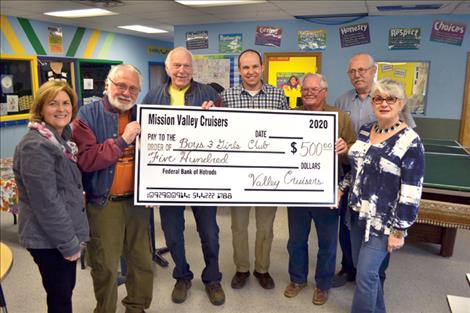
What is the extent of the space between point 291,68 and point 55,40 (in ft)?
13.7

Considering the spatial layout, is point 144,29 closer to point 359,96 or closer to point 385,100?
point 359,96

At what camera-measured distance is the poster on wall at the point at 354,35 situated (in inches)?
209

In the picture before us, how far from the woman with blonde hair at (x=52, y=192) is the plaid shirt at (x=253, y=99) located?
3.26 feet

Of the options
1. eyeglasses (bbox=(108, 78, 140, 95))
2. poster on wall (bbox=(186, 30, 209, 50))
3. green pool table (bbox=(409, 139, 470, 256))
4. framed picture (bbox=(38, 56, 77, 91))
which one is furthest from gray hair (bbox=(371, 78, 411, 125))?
framed picture (bbox=(38, 56, 77, 91))

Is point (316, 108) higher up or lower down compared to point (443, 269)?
higher up

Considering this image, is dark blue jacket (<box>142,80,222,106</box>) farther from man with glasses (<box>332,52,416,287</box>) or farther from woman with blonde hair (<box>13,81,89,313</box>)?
man with glasses (<box>332,52,416,287</box>)

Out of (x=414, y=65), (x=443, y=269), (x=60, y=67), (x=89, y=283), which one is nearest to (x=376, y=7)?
(x=414, y=65)

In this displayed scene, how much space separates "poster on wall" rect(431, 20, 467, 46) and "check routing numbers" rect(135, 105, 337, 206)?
3870 mm

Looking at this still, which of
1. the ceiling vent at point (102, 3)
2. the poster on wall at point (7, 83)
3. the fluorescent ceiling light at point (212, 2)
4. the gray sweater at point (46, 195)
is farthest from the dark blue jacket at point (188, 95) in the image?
the poster on wall at point (7, 83)

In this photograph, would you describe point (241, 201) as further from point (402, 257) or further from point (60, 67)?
point (60, 67)

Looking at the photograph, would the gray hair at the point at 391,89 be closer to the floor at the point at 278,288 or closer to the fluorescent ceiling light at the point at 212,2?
the floor at the point at 278,288

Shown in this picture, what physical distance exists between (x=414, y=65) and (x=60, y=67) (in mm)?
5796

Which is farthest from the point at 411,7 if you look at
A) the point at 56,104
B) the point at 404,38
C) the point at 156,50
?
the point at 156,50

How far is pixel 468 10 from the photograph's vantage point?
470 centimetres
